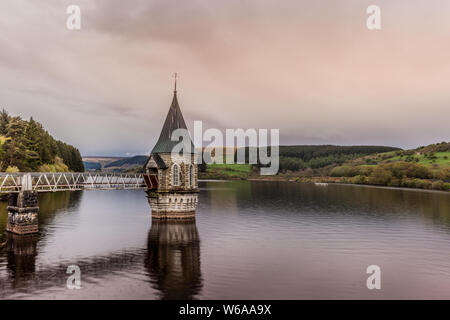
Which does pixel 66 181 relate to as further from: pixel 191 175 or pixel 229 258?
pixel 229 258

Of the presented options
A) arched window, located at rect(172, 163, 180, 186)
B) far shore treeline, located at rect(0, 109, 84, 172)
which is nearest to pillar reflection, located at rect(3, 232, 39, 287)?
arched window, located at rect(172, 163, 180, 186)

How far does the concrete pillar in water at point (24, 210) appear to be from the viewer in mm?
42062

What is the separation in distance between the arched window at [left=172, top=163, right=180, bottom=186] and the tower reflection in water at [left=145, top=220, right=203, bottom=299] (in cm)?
636

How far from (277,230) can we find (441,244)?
69.5ft

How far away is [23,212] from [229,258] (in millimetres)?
26836

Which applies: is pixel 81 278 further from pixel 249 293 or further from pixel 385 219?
pixel 385 219

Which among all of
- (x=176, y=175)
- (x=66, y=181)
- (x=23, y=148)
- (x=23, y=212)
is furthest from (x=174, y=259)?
(x=23, y=148)

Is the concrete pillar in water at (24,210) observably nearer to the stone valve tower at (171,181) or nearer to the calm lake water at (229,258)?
the calm lake water at (229,258)

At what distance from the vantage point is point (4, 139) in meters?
82.6

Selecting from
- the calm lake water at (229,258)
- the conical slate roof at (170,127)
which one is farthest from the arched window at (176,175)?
the calm lake water at (229,258)

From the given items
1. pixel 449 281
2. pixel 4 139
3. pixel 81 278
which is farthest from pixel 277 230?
pixel 4 139

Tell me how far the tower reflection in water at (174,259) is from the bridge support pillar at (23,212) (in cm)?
1500
